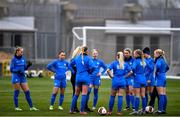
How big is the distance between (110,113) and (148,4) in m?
47.6

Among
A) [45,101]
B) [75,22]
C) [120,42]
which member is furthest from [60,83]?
[75,22]

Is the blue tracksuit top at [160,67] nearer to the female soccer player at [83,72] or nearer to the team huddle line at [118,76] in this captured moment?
the team huddle line at [118,76]

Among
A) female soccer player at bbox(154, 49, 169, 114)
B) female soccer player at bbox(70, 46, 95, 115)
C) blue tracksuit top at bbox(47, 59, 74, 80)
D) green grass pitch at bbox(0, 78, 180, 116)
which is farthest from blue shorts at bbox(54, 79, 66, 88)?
female soccer player at bbox(154, 49, 169, 114)

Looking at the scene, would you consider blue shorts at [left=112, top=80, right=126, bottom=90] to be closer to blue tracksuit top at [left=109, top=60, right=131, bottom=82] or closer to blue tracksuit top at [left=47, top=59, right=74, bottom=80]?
blue tracksuit top at [left=109, top=60, right=131, bottom=82]

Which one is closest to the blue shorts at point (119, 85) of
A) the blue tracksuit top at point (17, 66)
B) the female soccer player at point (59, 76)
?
the female soccer player at point (59, 76)

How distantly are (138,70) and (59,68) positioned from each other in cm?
272

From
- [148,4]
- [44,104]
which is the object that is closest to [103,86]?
[44,104]

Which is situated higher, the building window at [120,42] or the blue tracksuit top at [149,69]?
the building window at [120,42]

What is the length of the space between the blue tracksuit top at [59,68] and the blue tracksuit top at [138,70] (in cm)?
234

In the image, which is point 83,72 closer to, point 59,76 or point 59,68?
point 59,76

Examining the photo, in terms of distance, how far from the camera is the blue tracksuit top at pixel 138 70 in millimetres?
21422

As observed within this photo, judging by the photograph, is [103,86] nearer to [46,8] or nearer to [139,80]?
[139,80]

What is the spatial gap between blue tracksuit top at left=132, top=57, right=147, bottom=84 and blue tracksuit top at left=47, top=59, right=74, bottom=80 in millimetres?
2339

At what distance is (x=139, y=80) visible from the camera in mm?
21422
